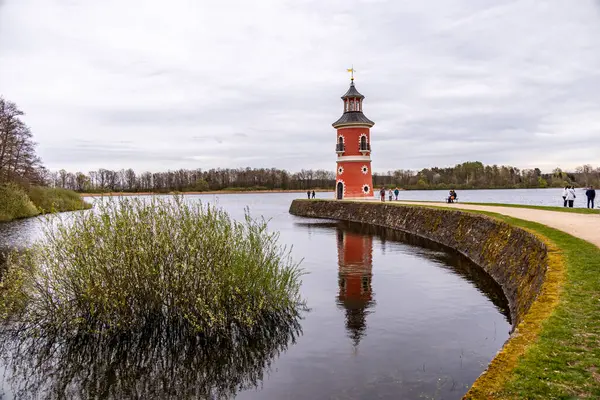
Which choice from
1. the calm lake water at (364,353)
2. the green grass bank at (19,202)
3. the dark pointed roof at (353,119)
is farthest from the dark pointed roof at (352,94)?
the calm lake water at (364,353)

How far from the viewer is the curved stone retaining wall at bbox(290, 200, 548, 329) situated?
39.5 feet

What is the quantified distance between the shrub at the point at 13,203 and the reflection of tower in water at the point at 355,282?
30.4 metres

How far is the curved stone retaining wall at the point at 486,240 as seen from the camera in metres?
12.0

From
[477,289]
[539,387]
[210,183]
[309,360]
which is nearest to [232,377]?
[309,360]

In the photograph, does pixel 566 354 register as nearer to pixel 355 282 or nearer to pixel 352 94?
pixel 355 282

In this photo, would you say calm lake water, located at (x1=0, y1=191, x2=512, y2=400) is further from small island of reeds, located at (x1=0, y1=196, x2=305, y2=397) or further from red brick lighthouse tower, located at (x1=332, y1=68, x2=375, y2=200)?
red brick lighthouse tower, located at (x1=332, y1=68, x2=375, y2=200)

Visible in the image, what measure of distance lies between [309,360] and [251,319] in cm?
187

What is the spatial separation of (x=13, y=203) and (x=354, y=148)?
32.8 meters

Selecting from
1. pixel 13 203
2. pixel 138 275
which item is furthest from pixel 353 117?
pixel 138 275

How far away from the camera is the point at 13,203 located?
128ft

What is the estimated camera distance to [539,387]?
5.14 m

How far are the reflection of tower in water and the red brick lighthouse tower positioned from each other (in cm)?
1856

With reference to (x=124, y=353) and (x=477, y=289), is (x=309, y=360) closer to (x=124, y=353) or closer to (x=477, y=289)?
(x=124, y=353)

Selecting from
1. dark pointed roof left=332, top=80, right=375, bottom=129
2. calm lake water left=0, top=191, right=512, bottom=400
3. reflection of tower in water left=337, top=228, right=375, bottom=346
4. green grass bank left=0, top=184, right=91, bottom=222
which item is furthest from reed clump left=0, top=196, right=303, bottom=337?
dark pointed roof left=332, top=80, right=375, bottom=129
